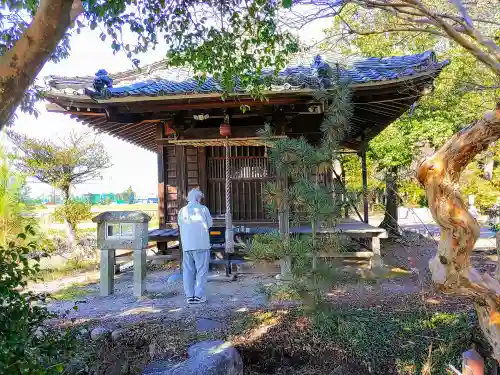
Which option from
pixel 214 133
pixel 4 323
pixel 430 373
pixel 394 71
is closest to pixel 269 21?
pixel 394 71

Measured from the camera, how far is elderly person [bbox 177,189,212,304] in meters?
5.10

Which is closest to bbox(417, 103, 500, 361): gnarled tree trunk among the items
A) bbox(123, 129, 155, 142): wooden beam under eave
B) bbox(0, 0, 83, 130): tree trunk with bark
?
bbox(0, 0, 83, 130): tree trunk with bark

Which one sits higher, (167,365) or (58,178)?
(58,178)

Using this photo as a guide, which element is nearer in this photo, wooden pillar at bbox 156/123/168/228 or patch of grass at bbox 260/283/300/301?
patch of grass at bbox 260/283/300/301

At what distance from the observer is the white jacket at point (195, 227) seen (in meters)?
5.09

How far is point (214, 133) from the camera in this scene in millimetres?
6848

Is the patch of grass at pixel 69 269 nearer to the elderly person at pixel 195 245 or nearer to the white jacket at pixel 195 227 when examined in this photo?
the elderly person at pixel 195 245

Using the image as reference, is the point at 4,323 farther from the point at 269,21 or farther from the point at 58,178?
the point at 58,178

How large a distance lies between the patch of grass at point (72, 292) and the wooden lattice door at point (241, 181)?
115 inches

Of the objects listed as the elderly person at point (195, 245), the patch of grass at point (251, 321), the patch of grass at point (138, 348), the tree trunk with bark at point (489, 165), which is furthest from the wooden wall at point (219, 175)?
the tree trunk with bark at point (489, 165)

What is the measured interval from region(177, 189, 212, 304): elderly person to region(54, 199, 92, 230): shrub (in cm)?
643

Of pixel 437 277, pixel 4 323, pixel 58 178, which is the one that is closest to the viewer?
pixel 4 323

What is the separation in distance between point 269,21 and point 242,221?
15.0 ft

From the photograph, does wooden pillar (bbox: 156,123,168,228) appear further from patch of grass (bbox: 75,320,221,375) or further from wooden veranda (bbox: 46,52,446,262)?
patch of grass (bbox: 75,320,221,375)
